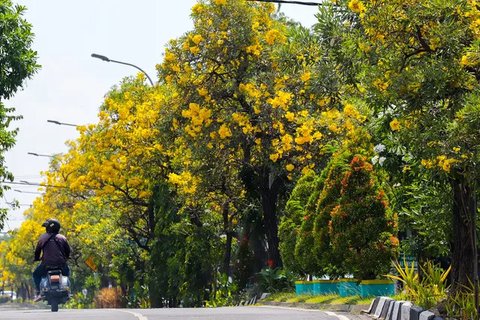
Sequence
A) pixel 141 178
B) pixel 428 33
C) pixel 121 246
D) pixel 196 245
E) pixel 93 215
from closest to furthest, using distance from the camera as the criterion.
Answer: pixel 428 33
pixel 196 245
pixel 141 178
pixel 121 246
pixel 93 215

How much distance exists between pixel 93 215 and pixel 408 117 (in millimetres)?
49566

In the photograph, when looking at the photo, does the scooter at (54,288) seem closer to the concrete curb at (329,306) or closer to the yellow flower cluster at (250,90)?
the concrete curb at (329,306)

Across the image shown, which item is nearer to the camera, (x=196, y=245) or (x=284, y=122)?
(x=284, y=122)

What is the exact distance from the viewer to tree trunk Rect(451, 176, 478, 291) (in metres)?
14.8

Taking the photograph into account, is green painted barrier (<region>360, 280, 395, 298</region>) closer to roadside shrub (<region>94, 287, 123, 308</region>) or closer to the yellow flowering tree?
the yellow flowering tree

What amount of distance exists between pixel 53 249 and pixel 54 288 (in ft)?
2.68

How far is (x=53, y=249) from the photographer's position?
23531 millimetres

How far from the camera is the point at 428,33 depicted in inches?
539

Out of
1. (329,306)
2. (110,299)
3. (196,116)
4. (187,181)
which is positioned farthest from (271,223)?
(110,299)

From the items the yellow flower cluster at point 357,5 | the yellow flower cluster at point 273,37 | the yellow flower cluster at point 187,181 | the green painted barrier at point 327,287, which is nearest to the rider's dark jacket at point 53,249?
the green painted barrier at point 327,287

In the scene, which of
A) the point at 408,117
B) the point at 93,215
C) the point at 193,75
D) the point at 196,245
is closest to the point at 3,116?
the point at 193,75

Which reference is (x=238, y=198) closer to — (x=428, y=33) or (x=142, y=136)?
(x=142, y=136)

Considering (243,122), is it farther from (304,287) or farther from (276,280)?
(304,287)

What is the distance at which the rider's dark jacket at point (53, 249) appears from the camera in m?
23.5
